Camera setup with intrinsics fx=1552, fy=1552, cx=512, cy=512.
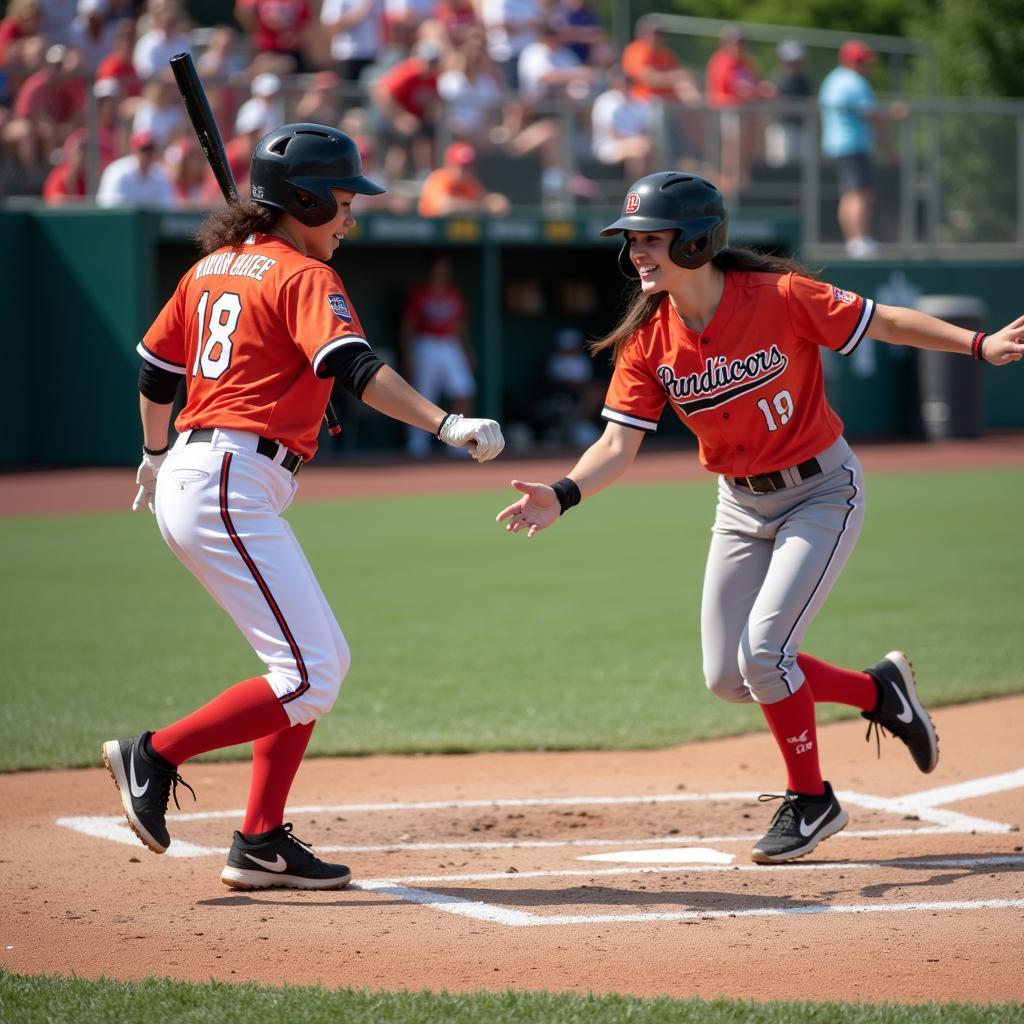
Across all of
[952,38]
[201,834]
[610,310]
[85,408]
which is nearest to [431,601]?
[201,834]

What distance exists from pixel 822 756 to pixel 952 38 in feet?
96.2

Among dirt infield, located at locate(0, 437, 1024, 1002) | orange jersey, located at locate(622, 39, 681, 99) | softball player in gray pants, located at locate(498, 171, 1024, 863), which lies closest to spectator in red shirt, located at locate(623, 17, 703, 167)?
orange jersey, located at locate(622, 39, 681, 99)

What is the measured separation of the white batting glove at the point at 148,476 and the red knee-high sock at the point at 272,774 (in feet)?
2.89

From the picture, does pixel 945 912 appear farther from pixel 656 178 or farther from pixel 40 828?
pixel 40 828

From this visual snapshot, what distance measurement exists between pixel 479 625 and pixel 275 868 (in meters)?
4.61

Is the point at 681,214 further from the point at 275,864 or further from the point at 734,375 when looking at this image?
the point at 275,864

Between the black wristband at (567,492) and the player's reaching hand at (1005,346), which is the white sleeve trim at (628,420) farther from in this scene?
the player's reaching hand at (1005,346)

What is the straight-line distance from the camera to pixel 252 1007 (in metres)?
3.35

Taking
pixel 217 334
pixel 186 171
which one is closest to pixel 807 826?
pixel 217 334

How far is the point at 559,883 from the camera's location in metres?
4.50

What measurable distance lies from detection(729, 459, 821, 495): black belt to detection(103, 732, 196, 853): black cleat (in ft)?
6.38

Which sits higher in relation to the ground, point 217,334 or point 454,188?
point 217,334

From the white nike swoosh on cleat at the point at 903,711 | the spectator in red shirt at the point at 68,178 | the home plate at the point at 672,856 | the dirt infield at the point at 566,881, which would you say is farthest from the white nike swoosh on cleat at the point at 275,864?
the spectator in red shirt at the point at 68,178

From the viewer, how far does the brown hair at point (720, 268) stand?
484 cm
